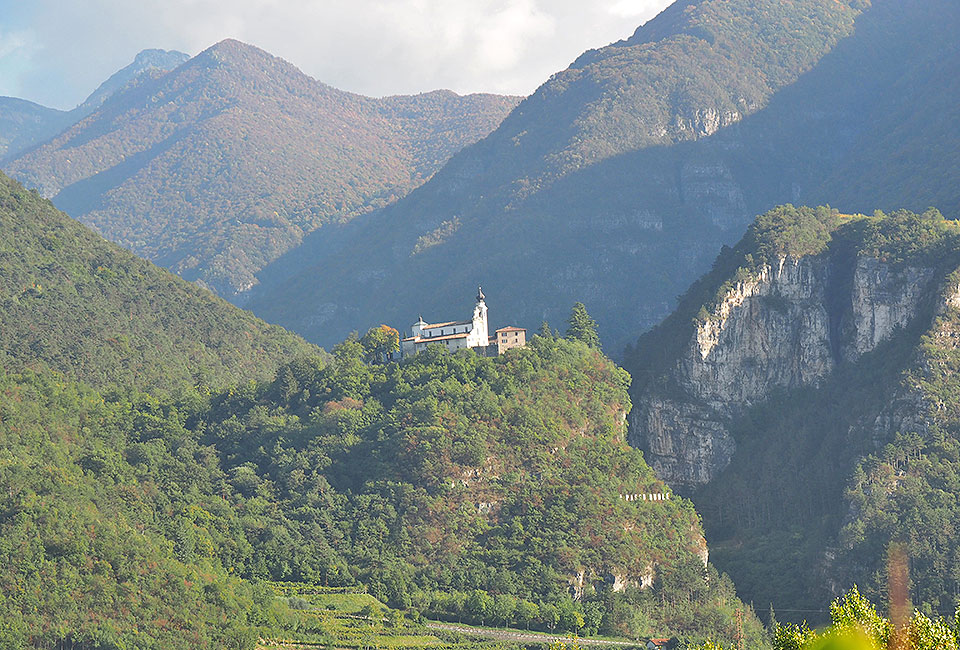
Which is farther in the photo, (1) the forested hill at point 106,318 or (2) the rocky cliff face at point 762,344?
(2) the rocky cliff face at point 762,344

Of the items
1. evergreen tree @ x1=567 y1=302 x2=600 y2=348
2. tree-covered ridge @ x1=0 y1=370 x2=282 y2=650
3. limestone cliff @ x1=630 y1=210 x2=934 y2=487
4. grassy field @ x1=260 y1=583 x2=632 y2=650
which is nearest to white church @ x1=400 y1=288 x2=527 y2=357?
evergreen tree @ x1=567 y1=302 x2=600 y2=348

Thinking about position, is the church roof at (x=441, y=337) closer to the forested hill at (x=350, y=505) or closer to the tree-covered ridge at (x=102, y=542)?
the forested hill at (x=350, y=505)

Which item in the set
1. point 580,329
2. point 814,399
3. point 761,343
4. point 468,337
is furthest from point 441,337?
point 814,399

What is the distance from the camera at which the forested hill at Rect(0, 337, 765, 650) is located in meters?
92.8

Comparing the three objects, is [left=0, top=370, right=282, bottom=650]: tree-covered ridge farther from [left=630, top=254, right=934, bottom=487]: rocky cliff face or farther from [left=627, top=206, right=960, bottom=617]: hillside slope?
[left=630, top=254, right=934, bottom=487]: rocky cliff face

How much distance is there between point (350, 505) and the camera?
113375mm

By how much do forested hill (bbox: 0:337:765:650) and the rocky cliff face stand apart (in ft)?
28.8

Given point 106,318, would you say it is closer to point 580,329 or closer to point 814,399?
point 580,329

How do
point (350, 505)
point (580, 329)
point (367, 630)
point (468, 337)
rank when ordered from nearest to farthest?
point (367, 630), point (350, 505), point (468, 337), point (580, 329)

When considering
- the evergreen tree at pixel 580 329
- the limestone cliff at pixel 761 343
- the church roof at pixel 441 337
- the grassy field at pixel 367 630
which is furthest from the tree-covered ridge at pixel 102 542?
the limestone cliff at pixel 761 343

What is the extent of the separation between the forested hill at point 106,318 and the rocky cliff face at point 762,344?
3991 centimetres

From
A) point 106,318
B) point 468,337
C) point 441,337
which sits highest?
point 106,318

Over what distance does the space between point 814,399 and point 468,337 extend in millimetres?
33989

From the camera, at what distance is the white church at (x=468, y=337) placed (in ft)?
405
